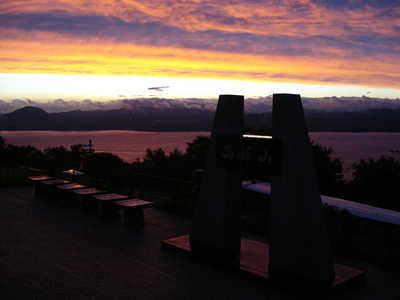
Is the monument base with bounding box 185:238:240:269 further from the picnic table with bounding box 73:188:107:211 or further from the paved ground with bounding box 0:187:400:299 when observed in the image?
the picnic table with bounding box 73:188:107:211

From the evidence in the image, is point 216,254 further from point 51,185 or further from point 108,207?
point 51,185

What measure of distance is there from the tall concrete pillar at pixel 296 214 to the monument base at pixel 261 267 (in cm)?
5

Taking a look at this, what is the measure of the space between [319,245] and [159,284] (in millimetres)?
2398

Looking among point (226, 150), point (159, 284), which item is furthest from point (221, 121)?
point (159, 284)

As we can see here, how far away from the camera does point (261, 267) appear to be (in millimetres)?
6188

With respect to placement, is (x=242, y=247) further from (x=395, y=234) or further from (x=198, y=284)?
(x=395, y=234)

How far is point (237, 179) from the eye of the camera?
6.84 meters

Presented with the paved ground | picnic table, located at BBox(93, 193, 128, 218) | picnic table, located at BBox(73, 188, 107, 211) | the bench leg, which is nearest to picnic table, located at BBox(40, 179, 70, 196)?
picnic table, located at BBox(73, 188, 107, 211)

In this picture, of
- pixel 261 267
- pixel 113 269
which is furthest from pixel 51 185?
pixel 261 267

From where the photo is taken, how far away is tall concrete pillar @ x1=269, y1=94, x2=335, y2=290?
5457 millimetres

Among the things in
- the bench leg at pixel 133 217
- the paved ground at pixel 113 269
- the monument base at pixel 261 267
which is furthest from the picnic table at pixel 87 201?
the monument base at pixel 261 267

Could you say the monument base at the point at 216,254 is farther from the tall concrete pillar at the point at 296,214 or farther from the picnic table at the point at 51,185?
the picnic table at the point at 51,185

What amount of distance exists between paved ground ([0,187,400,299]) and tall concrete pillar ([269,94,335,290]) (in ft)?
1.18

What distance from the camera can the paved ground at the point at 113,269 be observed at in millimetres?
5395
